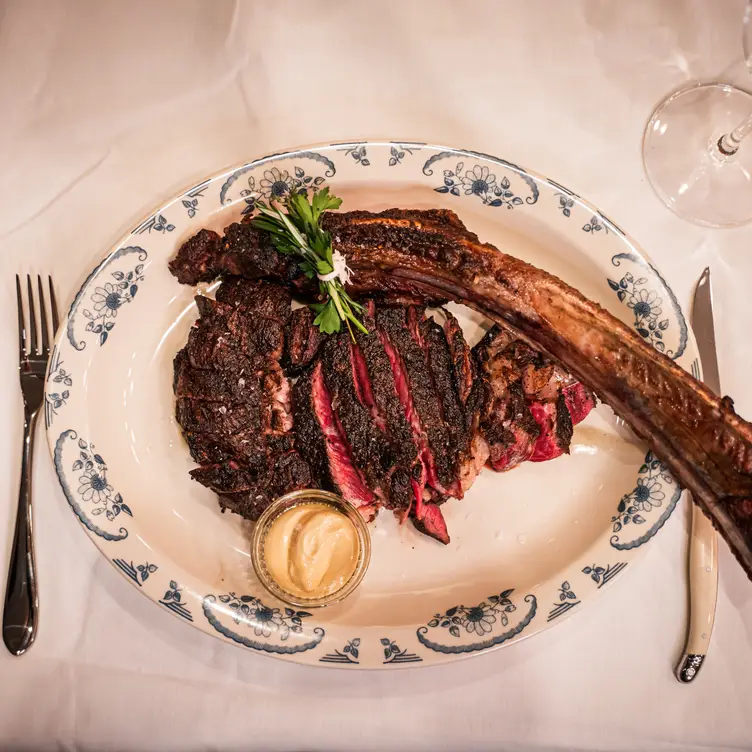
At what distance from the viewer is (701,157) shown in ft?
8.72

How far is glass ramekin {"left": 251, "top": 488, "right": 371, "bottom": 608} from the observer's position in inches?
80.8

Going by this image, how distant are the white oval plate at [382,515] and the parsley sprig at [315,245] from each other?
34cm

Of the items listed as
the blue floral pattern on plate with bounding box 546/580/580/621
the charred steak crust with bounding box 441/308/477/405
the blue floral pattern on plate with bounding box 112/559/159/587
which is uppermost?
the charred steak crust with bounding box 441/308/477/405

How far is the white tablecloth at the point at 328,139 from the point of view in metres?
2.42

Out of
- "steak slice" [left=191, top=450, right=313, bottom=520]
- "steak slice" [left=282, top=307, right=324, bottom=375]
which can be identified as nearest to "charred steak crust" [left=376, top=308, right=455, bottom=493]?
"steak slice" [left=282, top=307, right=324, bottom=375]

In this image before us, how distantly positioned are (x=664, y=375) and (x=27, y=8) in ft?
10.4

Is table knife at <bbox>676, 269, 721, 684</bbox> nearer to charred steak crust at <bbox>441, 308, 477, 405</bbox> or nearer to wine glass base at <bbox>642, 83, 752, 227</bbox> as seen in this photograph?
wine glass base at <bbox>642, 83, 752, 227</bbox>

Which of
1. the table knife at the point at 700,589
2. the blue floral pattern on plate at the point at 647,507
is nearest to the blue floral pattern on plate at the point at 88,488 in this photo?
the blue floral pattern on plate at the point at 647,507

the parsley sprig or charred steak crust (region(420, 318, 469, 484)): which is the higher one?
the parsley sprig

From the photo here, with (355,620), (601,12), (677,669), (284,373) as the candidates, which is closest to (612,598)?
(677,669)

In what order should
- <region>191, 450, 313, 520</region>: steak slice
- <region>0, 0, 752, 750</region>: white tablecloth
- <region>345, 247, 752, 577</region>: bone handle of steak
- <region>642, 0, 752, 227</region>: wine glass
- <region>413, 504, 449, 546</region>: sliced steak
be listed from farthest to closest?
<region>642, 0, 752, 227</region>: wine glass → <region>0, 0, 752, 750</region>: white tablecloth → <region>413, 504, 449, 546</region>: sliced steak → <region>191, 450, 313, 520</region>: steak slice → <region>345, 247, 752, 577</region>: bone handle of steak

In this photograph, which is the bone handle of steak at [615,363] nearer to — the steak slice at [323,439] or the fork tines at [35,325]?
the steak slice at [323,439]

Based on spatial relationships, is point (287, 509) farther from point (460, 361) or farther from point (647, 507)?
point (647, 507)

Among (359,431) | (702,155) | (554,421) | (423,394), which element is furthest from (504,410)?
(702,155)
